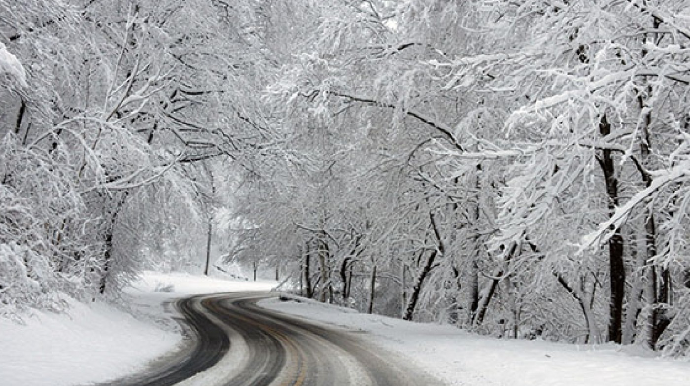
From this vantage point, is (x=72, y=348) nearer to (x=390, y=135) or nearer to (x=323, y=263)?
(x=390, y=135)

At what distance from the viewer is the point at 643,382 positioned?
773 centimetres

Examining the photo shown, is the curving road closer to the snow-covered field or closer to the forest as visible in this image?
the snow-covered field

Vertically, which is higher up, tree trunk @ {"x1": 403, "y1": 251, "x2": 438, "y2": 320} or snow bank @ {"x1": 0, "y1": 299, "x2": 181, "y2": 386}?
tree trunk @ {"x1": 403, "y1": 251, "x2": 438, "y2": 320}

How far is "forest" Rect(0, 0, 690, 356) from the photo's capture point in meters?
8.14

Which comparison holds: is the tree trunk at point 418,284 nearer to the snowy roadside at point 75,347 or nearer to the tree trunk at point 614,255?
the tree trunk at point 614,255

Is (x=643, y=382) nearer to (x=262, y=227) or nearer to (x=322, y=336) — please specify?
(x=322, y=336)

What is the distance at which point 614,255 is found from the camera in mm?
11570

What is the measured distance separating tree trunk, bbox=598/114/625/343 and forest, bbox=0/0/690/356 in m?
0.05

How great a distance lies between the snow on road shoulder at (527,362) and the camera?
8.27 m

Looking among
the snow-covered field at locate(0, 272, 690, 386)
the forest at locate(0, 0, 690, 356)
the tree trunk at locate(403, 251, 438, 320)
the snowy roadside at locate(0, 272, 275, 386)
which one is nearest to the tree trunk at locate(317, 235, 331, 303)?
the tree trunk at locate(403, 251, 438, 320)

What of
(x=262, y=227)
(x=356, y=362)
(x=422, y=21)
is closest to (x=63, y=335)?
(x=356, y=362)

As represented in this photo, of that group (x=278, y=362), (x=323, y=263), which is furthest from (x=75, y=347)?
(x=323, y=263)

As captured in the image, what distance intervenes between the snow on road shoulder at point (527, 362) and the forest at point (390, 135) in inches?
48.5

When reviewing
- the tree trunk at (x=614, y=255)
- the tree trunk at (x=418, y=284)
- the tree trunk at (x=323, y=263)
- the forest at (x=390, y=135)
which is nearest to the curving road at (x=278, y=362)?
the forest at (x=390, y=135)
